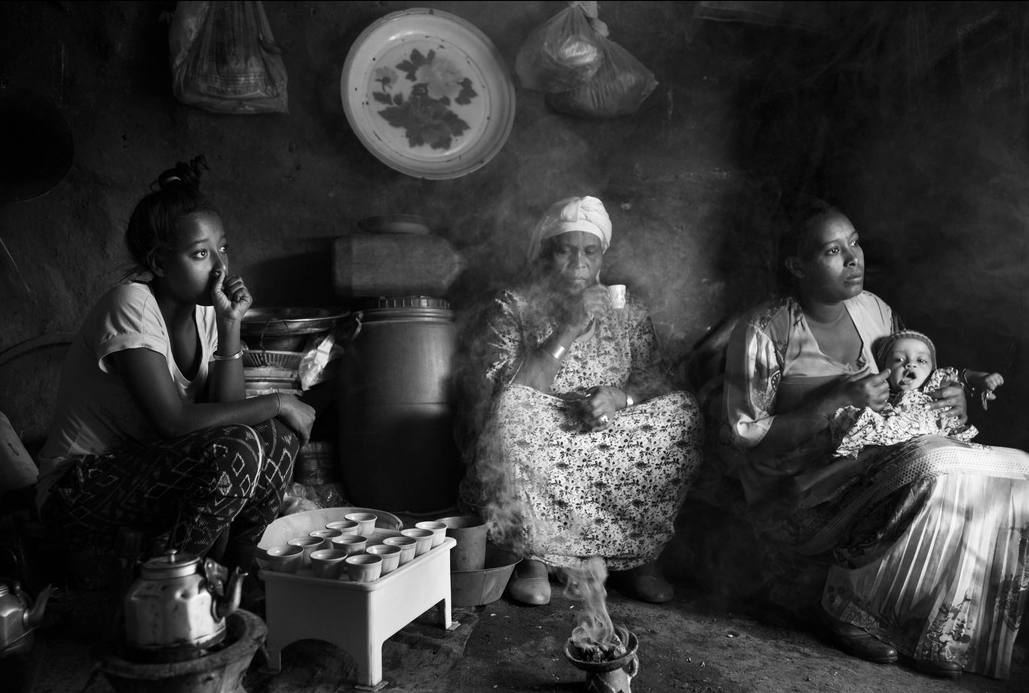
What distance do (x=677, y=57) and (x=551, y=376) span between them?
2.26 meters

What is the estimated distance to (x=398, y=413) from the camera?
3408 millimetres

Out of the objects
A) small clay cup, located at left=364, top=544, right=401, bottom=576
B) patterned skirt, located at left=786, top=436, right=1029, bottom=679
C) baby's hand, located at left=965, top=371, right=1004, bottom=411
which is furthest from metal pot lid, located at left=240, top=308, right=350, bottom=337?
baby's hand, located at left=965, top=371, right=1004, bottom=411

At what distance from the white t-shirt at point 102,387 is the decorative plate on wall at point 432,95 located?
2.02m

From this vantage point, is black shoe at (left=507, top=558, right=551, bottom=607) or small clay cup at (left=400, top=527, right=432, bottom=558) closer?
small clay cup at (left=400, top=527, right=432, bottom=558)

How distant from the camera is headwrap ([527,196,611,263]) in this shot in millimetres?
3227

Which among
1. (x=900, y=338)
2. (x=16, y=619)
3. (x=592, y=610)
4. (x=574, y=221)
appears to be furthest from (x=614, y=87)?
(x=16, y=619)

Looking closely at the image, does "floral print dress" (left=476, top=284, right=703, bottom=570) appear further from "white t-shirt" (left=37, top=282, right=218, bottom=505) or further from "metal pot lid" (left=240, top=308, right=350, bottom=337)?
"white t-shirt" (left=37, top=282, right=218, bottom=505)

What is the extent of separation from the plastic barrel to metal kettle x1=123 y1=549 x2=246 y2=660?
6.26 feet

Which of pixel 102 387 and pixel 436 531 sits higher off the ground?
pixel 102 387

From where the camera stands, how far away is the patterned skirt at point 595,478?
2.79 meters

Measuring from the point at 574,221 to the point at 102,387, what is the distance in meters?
2.08

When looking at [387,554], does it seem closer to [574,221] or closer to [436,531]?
[436,531]

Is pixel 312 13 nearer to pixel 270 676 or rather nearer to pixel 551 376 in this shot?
pixel 551 376

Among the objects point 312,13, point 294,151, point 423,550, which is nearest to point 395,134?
point 294,151
